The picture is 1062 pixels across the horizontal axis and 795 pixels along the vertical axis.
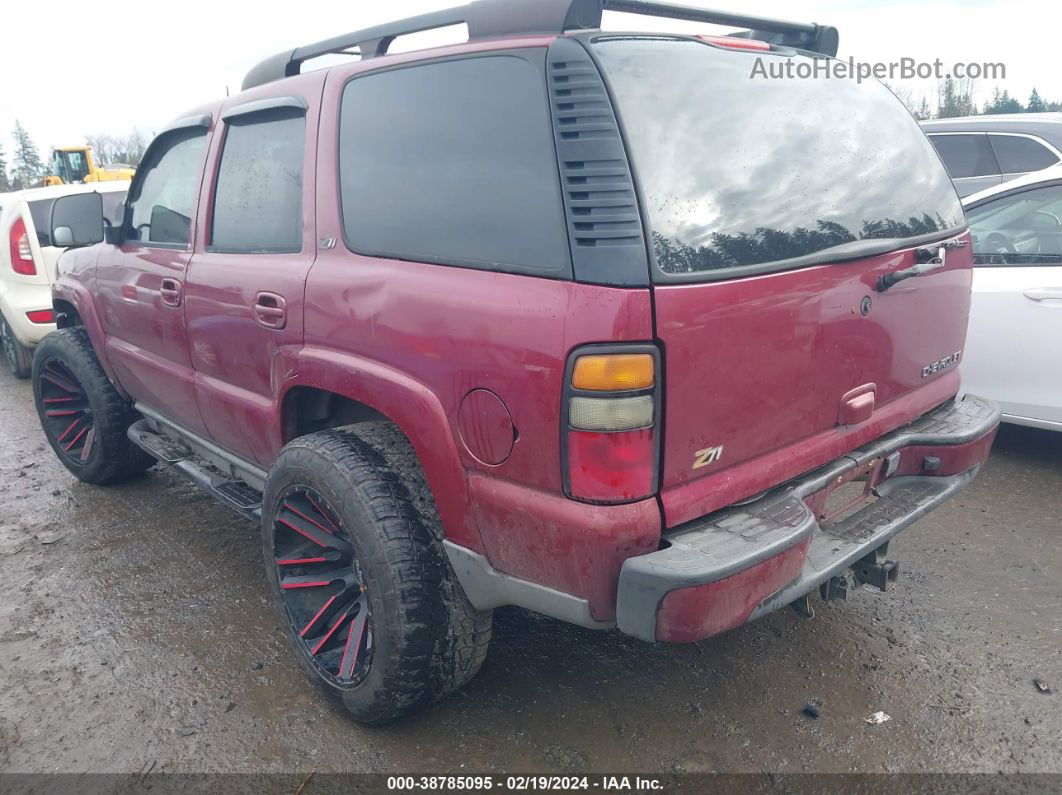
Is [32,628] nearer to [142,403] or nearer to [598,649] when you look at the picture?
[142,403]

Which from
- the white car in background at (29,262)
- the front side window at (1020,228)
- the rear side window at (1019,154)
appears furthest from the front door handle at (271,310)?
the rear side window at (1019,154)

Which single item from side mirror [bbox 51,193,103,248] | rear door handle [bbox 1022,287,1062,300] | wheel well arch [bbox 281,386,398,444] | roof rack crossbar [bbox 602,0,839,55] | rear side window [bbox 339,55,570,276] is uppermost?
roof rack crossbar [bbox 602,0,839,55]

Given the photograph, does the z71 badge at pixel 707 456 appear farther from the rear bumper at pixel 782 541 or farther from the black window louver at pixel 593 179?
the black window louver at pixel 593 179

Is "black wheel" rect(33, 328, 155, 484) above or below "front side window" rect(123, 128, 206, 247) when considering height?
below

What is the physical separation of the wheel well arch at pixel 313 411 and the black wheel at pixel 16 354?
536 cm

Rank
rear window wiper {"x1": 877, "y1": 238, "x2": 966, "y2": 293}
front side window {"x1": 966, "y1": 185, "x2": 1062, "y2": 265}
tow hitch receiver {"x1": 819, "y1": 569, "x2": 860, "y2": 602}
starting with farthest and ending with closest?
front side window {"x1": 966, "y1": 185, "x2": 1062, "y2": 265} < tow hitch receiver {"x1": 819, "y1": 569, "x2": 860, "y2": 602} < rear window wiper {"x1": 877, "y1": 238, "x2": 966, "y2": 293}

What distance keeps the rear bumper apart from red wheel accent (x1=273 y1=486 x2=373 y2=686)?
38.8 inches

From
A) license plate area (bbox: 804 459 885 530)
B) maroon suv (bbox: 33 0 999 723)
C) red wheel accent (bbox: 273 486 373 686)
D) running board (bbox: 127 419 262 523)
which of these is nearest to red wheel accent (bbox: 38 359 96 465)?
running board (bbox: 127 419 262 523)

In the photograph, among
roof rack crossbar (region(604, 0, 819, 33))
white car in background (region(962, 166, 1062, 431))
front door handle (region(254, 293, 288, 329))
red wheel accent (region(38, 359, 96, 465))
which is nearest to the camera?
roof rack crossbar (region(604, 0, 819, 33))

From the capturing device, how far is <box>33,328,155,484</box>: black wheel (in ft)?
13.9

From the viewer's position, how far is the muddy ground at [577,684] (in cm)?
239

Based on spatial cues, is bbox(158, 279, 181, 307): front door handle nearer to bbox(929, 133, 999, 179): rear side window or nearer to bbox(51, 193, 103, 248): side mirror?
bbox(51, 193, 103, 248): side mirror

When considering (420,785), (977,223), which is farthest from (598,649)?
(977,223)

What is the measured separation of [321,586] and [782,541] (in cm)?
151
